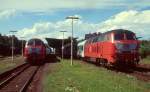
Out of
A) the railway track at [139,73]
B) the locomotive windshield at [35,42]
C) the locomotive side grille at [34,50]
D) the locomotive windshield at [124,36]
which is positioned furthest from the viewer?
the locomotive windshield at [35,42]

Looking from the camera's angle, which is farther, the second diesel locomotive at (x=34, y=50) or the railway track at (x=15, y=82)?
the second diesel locomotive at (x=34, y=50)

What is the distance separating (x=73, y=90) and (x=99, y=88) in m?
1.46

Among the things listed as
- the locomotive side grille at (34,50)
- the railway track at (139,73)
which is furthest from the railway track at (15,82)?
the locomotive side grille at (34,50)

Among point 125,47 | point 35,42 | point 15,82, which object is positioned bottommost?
point 15,82

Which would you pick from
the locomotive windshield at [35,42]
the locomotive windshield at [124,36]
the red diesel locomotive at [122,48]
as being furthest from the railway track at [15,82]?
the locomotive windshield at [35,42]

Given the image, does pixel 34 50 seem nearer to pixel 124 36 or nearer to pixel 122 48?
pixel 124 36

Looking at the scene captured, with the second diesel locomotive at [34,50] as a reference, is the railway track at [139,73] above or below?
below

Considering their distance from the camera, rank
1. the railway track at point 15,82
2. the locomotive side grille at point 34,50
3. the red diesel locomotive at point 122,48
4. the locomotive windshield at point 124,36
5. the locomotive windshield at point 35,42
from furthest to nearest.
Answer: the locomotive windshield at point 35,42 < the locomotive side grille at point 34,50 < the locomotive windshield at point 124,36 < the red diesel locomotive at point 122,48 < the railway track at point 15,82

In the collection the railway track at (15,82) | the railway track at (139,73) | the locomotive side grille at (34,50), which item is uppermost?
the locomotive side grille at (34,50)

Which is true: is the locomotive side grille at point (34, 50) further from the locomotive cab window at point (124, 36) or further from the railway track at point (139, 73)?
the locomotive cab window at point (124, 36)

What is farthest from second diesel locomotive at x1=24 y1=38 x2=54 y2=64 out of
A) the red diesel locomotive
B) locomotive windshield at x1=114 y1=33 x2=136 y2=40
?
locomotive windshield at x1=114 y1=33 x2=136 y2=40

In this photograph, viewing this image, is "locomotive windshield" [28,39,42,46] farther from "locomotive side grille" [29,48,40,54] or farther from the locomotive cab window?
the locomotive cab window

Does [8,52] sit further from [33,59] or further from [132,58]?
[132,58]

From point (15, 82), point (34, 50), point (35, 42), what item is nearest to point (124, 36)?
point (15, 82)
